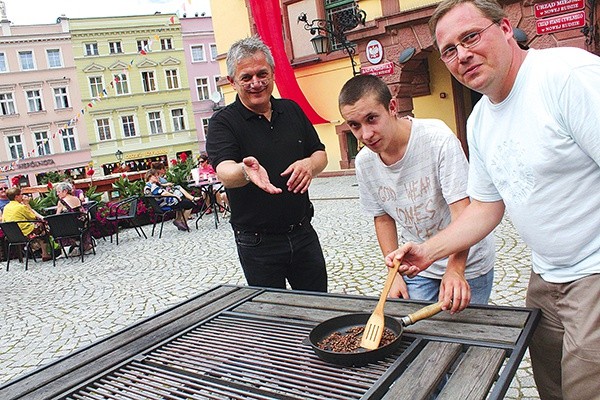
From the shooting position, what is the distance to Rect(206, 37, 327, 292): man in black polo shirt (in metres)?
2.76

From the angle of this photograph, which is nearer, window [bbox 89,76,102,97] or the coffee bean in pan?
the coffee bean in pan

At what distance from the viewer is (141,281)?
23.0 feet

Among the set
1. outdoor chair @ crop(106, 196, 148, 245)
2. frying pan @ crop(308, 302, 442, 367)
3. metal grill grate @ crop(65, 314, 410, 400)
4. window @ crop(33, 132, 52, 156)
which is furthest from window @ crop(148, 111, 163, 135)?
frying pan @ crop(308, 302, 442, 367)

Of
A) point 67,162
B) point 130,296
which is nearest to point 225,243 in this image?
point 130,296

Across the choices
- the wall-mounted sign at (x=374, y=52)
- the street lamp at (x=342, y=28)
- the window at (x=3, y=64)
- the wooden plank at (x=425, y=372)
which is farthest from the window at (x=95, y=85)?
the wooden plank at (x=425, y=372)

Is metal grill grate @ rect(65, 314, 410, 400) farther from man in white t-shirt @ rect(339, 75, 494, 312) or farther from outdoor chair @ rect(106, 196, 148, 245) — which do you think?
outdoor chair @ rect(106, 196, 148, 245)

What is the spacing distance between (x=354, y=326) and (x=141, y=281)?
5.61 meters

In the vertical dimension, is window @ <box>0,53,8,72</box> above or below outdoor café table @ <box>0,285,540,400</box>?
above

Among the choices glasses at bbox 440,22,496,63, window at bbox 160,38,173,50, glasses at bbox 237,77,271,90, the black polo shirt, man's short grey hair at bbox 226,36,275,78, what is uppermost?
window at bbox 160,38,173,50

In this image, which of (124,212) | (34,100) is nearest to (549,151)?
(124,212)

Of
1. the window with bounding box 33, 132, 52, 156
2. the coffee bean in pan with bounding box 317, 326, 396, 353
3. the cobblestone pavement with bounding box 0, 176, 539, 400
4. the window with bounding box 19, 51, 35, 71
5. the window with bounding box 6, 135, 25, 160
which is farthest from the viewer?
the window with bounding box 19, 51, 35, 71

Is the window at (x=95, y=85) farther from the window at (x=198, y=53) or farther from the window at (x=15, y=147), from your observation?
the window at (x=198, y=53)

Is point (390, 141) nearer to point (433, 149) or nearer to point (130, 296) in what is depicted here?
point (433, 149)

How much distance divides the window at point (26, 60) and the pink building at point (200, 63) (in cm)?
1157
